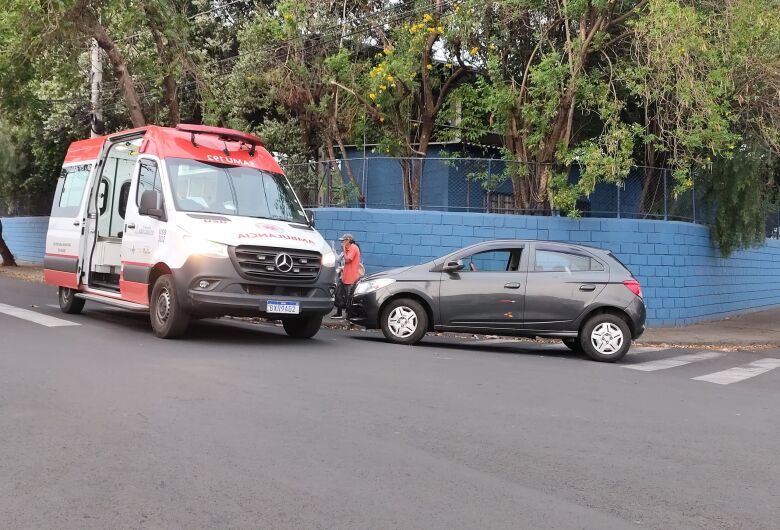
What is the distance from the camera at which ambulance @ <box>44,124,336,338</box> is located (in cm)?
945

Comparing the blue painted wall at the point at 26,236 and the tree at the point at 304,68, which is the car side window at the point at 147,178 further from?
the blue painted wall at the point at 26,236

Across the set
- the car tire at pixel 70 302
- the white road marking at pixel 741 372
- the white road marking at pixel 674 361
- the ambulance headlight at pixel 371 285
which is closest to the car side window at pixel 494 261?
the ambulance headlight at pixel 371 285

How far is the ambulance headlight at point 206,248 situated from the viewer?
9.38 metres

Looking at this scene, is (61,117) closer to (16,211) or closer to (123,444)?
(16,211)

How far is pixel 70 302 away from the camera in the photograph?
12.9 meters

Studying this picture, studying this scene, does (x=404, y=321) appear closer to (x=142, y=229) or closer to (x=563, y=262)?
(x=563, y=262)

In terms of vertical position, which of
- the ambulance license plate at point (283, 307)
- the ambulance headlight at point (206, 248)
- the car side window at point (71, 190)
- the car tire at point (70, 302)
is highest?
the car side window at point (71, 190)

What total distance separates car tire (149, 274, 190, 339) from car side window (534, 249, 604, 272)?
5.00m

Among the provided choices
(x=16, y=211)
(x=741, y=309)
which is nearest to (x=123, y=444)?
(x=741, y=309)

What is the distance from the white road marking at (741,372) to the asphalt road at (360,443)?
46 centimetres

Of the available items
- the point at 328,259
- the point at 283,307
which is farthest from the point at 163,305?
the point at 328,259

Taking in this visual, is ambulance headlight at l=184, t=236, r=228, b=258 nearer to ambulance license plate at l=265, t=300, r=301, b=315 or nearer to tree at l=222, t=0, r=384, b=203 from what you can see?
ambulance license plate at l=265, t=300, r=301, b=315

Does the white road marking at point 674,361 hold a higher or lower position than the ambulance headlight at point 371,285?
lower

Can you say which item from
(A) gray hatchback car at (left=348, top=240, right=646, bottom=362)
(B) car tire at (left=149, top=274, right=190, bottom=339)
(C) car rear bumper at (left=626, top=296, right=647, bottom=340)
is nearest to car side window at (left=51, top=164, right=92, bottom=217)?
(B) car tire at (left=149, top=274, right=190, bottom=339)
